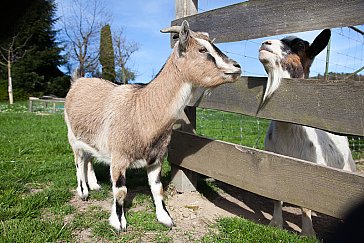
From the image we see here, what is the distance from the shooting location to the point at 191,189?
402 centimetres

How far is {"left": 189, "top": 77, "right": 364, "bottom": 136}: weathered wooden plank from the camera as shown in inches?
83.3

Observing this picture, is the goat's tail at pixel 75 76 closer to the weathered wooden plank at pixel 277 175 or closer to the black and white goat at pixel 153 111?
the black and white goat at pixel 153 111

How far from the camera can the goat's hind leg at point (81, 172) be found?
389cm

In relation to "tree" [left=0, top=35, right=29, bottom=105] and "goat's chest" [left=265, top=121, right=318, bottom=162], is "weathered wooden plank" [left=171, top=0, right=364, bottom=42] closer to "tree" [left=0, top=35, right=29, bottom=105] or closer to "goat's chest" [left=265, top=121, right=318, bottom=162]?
"goat's chest" [left=265, top=121, right=318, bottom=162]

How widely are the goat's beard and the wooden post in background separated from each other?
1380mm

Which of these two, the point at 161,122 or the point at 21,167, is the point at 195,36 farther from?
the point at 21,167

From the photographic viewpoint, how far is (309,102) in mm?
2357

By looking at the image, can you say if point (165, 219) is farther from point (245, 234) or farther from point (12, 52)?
point (12, 52)

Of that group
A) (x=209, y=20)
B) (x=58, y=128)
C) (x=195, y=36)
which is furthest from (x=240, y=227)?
(x=58, y=128)

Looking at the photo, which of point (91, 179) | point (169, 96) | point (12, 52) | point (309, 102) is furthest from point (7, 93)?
point (309, 102)

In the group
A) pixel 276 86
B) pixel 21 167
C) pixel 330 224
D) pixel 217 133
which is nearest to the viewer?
pixel 276 86

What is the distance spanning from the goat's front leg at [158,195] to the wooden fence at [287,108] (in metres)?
0.47

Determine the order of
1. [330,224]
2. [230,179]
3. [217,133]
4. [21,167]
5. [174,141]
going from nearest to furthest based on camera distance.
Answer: [230,179], [330,224], [174,141], [21,167], [217,133]

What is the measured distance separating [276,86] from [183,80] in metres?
0.90
